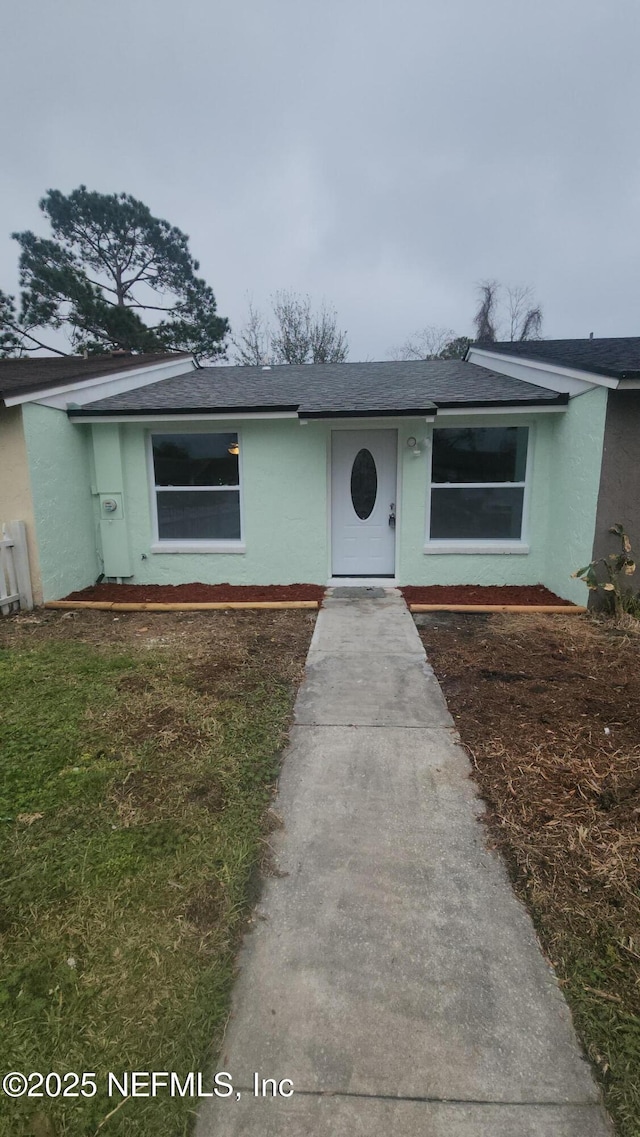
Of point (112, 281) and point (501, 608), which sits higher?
point (112, 281)

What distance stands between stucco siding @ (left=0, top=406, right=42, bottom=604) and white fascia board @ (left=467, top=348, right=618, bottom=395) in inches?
266

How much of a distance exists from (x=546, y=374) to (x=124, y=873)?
7.46m

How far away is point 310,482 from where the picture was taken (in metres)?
7.38

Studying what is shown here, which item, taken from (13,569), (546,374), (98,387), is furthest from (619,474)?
Result: (13,569)

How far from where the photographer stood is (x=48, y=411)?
6570mm

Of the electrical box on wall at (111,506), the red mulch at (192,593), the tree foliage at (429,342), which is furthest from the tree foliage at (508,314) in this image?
the electrical box on wall at (111,506)

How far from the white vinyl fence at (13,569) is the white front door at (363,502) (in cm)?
417

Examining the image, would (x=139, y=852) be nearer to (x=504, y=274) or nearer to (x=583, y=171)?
(x=583, y=171)

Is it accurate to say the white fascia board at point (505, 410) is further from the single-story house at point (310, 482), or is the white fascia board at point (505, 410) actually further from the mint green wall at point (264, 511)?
the mint green wall at point (264, 511)

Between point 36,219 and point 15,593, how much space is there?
818 inches

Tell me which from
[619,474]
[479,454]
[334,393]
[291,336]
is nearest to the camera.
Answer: [619,474]

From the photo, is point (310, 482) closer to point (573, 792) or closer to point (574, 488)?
point (574, 488)

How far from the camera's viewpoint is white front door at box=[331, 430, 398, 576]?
294 inches

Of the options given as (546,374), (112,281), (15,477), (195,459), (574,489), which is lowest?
(574,489)
